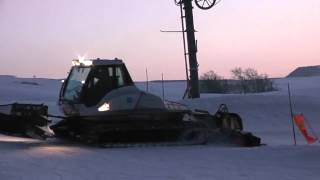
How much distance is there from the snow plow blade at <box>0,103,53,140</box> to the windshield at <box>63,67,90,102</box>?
2.88 ft

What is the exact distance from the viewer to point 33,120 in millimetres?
17922

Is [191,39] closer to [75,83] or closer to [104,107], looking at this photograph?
[75,83]

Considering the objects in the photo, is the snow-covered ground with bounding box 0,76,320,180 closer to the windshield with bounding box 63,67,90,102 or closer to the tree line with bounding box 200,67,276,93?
the windshield with bounding box 63,67,90,102

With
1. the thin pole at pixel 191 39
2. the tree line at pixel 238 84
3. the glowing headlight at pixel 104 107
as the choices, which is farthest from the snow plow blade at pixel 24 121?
the tree line at pixel 238 84

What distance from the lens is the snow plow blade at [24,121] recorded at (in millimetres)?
17858

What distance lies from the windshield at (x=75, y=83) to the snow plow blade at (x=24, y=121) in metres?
0.88

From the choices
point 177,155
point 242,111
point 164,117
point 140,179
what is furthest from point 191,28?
point 140,179

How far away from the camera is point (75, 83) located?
18.3 metres

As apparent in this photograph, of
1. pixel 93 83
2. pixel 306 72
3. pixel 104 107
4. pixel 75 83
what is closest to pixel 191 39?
pixel 75 83

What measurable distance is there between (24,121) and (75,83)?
1706 mm

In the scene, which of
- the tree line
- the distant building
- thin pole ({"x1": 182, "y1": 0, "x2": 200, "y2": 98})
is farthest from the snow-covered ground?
the distant building

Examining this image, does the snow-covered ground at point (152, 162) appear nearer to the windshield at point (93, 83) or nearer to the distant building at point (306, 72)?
the windshield at point (93, 83)

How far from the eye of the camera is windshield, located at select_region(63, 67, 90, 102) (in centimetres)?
1794

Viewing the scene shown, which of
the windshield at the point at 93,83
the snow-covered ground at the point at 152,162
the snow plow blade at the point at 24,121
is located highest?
the windshield at the point at 93,83
